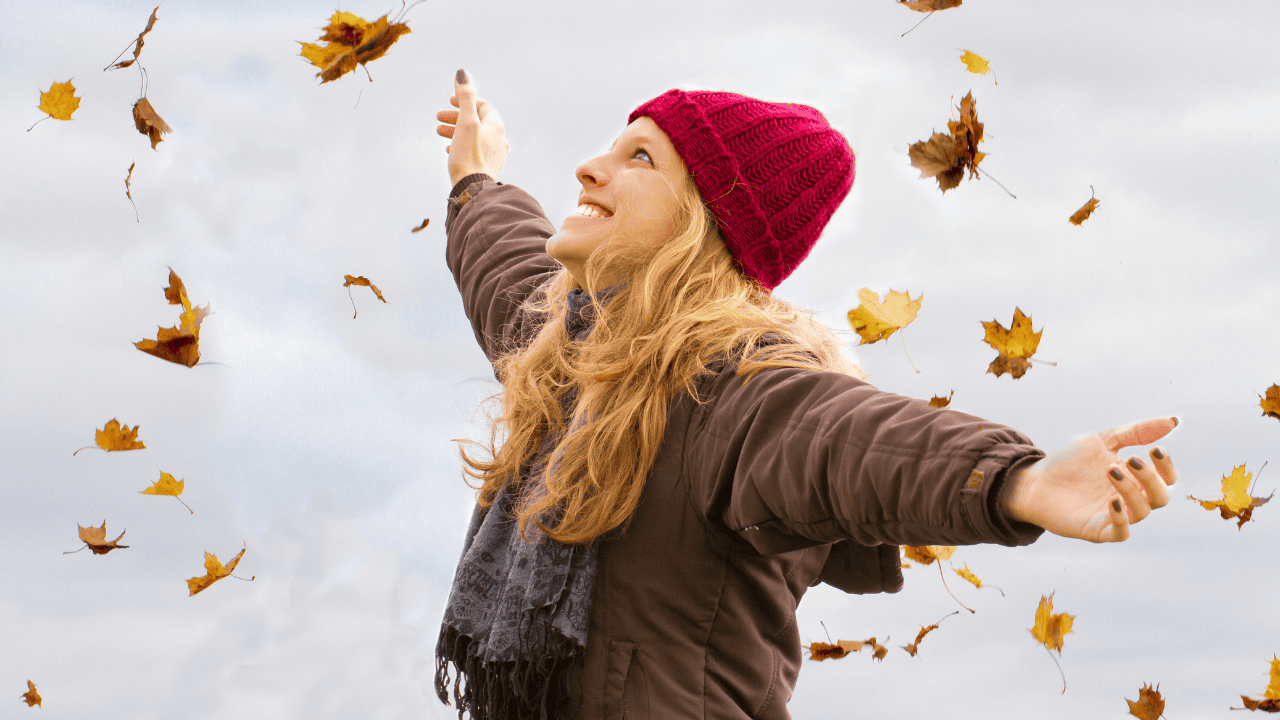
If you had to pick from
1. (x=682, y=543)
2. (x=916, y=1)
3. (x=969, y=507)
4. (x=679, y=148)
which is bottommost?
(x=969, y=507)

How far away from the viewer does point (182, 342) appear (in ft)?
9.80

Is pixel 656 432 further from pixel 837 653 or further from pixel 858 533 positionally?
pixel 837 653

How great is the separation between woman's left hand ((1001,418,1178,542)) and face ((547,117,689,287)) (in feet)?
4.31

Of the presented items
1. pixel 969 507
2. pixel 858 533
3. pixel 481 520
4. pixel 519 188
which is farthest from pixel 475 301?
pixel 969 507

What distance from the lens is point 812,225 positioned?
2.65 metres

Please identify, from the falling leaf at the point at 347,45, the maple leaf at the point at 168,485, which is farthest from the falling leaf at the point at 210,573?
the falling leaf at the point at 347,45

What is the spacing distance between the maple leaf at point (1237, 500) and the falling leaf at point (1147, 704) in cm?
65

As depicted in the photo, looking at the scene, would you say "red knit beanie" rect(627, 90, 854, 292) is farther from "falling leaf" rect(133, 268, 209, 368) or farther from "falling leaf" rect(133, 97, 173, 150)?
"falling leaf" rect(133, 97, 173, 150)

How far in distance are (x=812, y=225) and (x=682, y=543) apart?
1107mm

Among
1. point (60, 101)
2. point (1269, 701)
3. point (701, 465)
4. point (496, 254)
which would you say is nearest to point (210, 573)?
point (496, 254)

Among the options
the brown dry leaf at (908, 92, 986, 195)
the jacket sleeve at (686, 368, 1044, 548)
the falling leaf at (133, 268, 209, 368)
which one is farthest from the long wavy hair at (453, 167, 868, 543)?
the falling leaf at (133, 268, 209, 368)

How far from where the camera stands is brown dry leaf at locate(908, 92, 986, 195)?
2904 millimetres

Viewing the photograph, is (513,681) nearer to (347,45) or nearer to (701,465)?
(701,465)

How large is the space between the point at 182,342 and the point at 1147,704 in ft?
11.3
